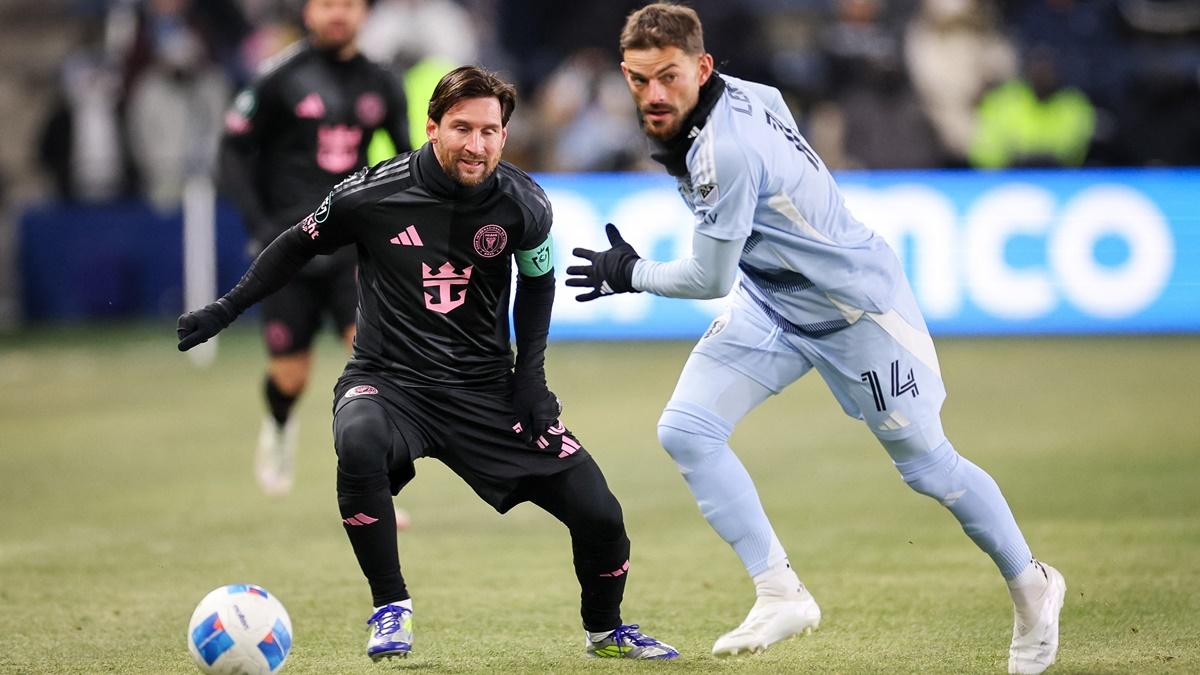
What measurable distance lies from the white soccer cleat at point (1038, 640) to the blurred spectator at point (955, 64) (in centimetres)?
1233

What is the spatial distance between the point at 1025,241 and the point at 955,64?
10.1 feet

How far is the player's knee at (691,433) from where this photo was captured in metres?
5.73

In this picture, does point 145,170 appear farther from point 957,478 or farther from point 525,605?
point 957,478

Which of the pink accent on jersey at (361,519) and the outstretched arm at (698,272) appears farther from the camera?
the pink accent on jersey at (361,519)

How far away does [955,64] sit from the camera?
692 inches

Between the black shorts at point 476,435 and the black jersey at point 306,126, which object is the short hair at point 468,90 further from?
the black jersey at point 306,126

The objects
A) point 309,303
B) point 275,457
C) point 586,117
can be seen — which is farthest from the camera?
point 586,117

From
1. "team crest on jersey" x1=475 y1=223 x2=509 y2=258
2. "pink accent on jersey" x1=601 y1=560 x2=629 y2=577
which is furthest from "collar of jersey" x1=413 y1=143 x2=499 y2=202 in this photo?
"pink accent on jersey" x1=601 y1=560 x2=629 y2=577

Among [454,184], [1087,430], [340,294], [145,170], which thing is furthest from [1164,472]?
[145,170]

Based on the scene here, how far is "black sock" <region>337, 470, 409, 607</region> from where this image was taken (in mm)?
5648

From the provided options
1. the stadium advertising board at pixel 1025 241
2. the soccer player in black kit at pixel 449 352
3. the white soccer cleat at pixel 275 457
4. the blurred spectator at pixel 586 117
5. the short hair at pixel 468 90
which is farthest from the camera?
the blurred spectator at pixel 586 117

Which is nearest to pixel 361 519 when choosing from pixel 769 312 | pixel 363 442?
pixel 363 442

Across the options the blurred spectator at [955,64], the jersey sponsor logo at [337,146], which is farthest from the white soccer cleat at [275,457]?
the blurred spectator at [955,64]

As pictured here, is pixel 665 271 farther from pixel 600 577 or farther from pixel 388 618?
pixel 388 618
